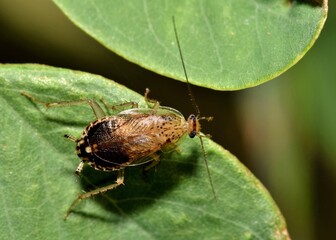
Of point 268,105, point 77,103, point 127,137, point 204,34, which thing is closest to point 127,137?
point 127,137

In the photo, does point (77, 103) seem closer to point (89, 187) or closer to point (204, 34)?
point (89, 187)

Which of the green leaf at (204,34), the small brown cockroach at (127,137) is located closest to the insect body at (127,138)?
the small brown cockroach at (127,137)

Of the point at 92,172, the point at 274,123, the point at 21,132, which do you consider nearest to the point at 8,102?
the point at 21,132

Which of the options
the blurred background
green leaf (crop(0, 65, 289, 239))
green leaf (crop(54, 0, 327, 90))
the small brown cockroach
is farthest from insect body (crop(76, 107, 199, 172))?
the blurred background

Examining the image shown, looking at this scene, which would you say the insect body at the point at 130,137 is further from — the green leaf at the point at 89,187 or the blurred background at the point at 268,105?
the blurred background at the point at 268,105

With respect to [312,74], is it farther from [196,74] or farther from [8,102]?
[8,102]
